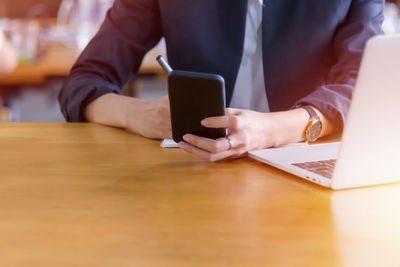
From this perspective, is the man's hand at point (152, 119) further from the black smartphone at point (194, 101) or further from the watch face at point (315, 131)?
the watch face at point (315, 131)

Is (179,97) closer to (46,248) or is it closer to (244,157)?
(244,157)

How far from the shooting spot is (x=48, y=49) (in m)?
3.21

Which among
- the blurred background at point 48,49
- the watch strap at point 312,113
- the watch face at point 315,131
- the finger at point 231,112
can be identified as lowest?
the blurred background at point 48,49

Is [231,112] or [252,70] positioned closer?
[231,112]

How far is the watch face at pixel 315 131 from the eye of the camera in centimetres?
104

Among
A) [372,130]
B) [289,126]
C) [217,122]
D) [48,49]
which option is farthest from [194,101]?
[48,49]

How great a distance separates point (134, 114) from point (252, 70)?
432 mm

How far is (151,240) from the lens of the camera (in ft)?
1.91

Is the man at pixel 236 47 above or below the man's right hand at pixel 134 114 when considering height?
above

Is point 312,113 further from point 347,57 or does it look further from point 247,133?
point 347,57

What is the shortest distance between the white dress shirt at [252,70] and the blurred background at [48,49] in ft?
5.38

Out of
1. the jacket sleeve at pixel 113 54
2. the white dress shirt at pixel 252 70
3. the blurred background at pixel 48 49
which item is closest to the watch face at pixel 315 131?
the white dress shirt at pixel 252 70

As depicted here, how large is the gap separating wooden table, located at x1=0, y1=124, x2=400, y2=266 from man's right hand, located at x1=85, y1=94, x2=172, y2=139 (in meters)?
0.12

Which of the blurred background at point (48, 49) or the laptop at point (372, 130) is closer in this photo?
the laptop at point (372, 130)
